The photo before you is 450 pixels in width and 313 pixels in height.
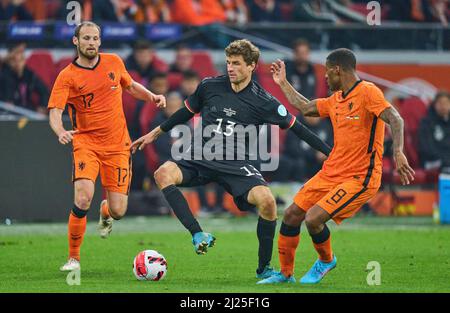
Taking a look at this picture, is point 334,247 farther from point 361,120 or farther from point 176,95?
point 176,95

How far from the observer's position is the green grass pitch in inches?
405

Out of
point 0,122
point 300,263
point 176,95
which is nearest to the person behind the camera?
point 300,263

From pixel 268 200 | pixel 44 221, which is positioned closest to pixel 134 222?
pixel 44 221

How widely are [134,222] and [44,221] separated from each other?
1.51 m

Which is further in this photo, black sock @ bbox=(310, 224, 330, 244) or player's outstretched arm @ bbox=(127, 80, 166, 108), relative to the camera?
player's outstretched arm @ bbox=(127, 80, 166, 108)

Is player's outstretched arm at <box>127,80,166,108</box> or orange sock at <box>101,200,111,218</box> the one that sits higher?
player's outstretched arm at <box>127,80,166,108</box>

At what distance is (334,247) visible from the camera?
47.3 feet

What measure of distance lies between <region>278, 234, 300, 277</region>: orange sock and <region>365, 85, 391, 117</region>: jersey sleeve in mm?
1418

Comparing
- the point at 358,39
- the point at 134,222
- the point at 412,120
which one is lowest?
the point at 134,222

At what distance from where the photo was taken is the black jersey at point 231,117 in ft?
36.7

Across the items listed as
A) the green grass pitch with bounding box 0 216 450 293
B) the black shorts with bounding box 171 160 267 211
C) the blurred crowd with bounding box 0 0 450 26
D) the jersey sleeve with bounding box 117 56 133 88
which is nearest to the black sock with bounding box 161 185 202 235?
the black shorts with bounding box 171 160 267 211

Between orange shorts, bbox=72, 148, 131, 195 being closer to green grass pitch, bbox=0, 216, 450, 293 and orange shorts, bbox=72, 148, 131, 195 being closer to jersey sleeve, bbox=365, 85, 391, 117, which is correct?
green grass pitch, bbox=0, 216, 450, 293

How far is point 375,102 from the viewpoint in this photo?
10172mm

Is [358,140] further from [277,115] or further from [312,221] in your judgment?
[277,115]
